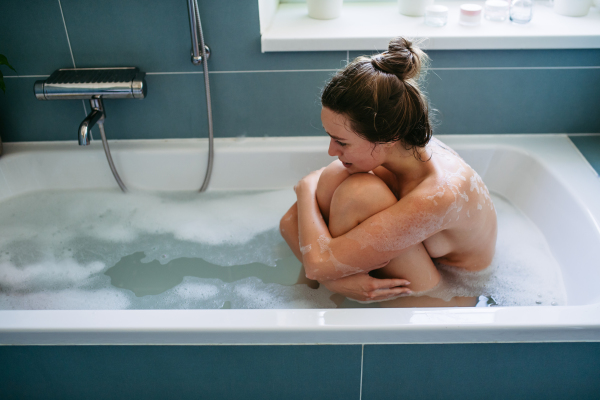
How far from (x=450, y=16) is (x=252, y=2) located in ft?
2.21

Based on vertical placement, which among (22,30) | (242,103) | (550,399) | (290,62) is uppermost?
(22,30)

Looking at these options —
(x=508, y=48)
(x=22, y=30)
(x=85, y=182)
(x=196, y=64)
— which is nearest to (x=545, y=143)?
(x=508, y=48)

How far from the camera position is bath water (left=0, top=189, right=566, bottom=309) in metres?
1.33

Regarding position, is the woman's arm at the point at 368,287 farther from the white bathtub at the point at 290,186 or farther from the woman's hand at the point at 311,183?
the woman's hand at the point at 311,183

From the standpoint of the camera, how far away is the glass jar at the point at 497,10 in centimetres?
158

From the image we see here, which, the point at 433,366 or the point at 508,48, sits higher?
the point at 508,48

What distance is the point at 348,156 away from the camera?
1078 millimetres

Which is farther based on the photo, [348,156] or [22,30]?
[22,30]

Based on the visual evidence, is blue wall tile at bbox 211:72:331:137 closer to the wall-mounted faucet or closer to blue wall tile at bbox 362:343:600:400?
the wall-mounted faucet

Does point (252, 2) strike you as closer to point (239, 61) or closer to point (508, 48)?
point (239, 61)

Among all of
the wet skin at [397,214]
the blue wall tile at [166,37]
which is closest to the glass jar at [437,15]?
the blue wall tile at [166,37]

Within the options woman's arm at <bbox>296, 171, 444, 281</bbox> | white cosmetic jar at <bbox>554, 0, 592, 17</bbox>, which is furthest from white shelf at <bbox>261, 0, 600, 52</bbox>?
woman's arm at <bbox>296, 171, 444, 281</bbox>

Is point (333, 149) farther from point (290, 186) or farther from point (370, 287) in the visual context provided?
point (290, 186)

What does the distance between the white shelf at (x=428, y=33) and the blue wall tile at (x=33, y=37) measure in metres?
0.62
